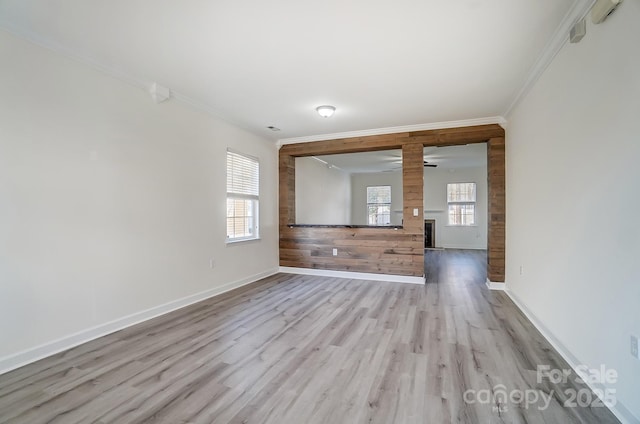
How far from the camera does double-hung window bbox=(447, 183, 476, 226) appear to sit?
9.68 m

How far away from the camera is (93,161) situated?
279 centimetres

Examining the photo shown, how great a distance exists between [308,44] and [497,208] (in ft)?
12.3

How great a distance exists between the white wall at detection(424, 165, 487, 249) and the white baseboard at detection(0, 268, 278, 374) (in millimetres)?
7884

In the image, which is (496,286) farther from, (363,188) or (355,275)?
(363,188)

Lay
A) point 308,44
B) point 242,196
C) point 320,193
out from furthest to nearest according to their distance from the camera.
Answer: point 320,193 < point 242,196 < point 308,44

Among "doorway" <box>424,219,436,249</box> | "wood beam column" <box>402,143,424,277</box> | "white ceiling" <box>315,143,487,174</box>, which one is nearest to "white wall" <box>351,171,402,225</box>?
"doorway" <box>424,219,436,249</box>

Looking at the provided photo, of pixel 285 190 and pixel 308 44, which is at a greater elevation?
pixel 308 44

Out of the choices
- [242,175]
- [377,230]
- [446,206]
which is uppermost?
[242,175]

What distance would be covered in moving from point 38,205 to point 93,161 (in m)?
0.59

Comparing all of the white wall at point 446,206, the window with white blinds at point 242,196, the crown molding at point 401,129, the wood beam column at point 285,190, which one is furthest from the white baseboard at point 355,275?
the white wall at point 446,206

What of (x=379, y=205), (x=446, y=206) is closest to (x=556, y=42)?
(x=446, y=206)

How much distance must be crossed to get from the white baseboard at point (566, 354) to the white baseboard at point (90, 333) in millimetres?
3865

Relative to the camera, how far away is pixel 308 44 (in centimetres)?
254

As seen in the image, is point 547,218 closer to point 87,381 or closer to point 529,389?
point 529,389
